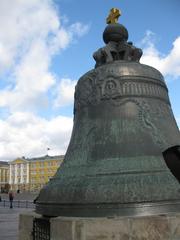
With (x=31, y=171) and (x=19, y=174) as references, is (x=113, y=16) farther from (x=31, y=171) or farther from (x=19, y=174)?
(x=19, y=174)

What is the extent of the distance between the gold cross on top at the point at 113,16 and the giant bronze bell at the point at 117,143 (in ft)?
0.04

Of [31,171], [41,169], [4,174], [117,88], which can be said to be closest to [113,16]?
[117,88]

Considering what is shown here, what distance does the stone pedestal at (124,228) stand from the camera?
3.47 metres

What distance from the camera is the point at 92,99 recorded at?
4.77m

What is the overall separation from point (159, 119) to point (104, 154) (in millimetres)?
855

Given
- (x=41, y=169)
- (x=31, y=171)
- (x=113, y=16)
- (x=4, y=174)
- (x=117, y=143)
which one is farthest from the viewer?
(x=4, y=174)

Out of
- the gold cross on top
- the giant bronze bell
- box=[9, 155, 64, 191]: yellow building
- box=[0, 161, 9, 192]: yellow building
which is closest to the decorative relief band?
the giant bronze bell

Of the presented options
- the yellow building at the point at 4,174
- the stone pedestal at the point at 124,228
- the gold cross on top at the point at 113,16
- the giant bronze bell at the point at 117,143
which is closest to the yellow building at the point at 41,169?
the yellow building at the point at 4,174

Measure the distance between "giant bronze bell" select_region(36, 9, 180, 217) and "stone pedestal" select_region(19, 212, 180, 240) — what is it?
0.15 meters

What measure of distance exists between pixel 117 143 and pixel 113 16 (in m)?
1.84

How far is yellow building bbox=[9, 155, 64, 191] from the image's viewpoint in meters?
91.8

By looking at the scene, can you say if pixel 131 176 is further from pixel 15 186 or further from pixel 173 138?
pixel 15 186

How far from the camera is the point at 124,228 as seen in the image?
137 inches

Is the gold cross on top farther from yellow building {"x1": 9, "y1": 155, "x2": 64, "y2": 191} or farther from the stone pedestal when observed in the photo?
yellow building {"x1": 9, "y1": 155, "x2": 64, "y2": 191}
